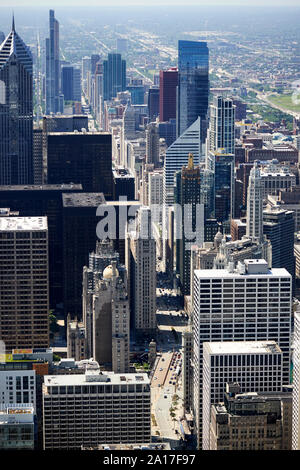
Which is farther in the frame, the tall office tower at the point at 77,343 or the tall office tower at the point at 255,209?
the tall office tower at the point at 255,209

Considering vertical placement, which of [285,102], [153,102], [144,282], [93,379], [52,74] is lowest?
[144,282]

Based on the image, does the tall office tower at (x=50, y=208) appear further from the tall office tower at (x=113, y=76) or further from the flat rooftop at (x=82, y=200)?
the tall office tower at (x=113, y=76)

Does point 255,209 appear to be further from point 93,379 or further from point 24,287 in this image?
point 93,379

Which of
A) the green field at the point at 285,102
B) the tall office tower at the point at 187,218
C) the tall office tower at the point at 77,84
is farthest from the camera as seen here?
the tall office tower at the point at 77,84

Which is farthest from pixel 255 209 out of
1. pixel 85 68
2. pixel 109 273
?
pixel 85 68

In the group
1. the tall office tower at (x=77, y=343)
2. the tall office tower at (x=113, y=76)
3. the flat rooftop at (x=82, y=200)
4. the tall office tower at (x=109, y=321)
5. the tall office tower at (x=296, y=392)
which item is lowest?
the tall office tower at (x=77, y=343)

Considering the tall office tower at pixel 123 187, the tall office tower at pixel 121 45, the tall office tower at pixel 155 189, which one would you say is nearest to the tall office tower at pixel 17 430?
the tall office tower at pixel 123 187
